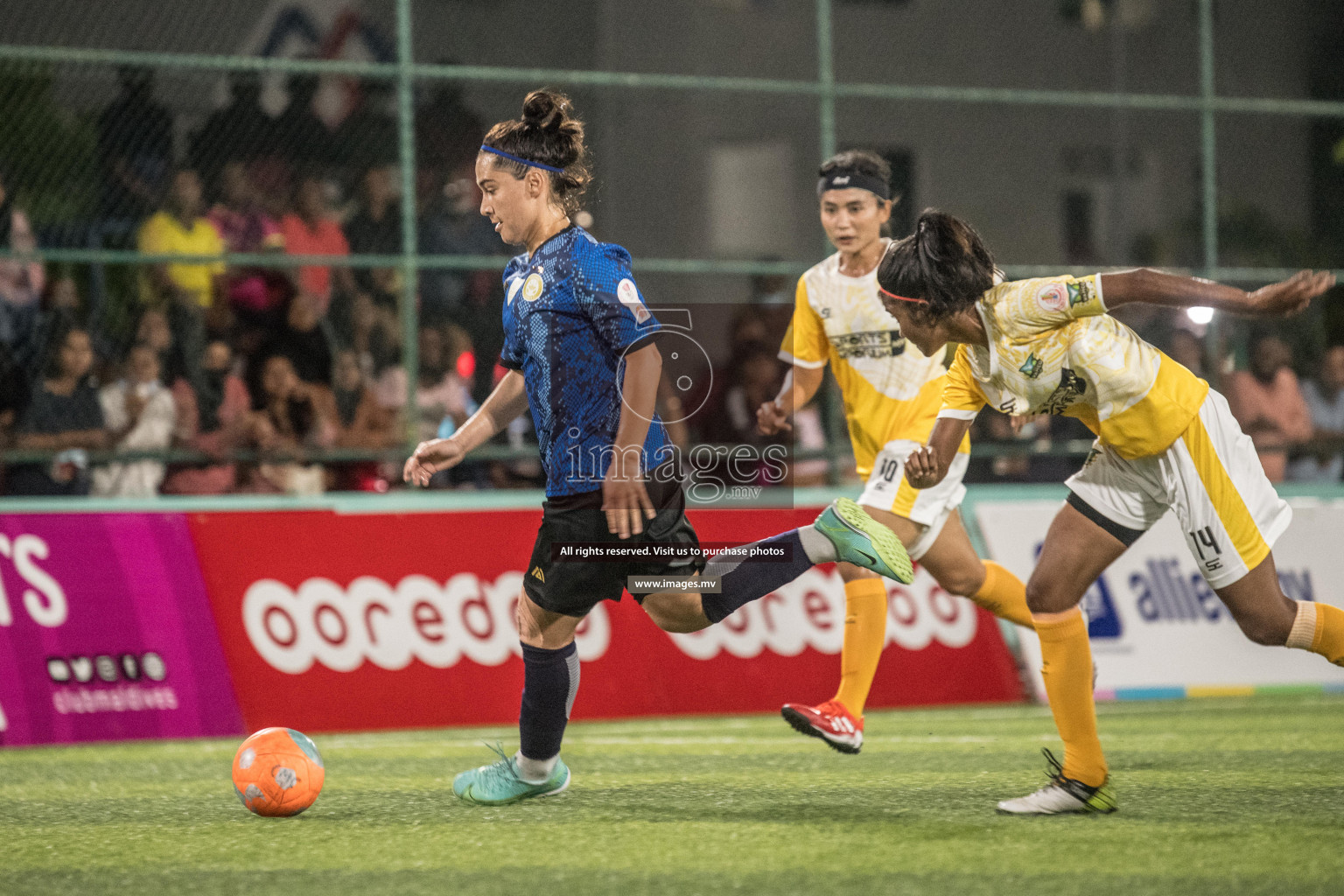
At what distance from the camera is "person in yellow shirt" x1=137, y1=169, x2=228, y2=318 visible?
922 centimetres

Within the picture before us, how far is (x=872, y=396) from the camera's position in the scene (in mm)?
6555

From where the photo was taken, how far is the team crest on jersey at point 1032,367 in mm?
4707

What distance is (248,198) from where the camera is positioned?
386 inches

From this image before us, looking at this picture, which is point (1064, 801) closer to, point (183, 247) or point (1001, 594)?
point (1001, 594)

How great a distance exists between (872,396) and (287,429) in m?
4.13

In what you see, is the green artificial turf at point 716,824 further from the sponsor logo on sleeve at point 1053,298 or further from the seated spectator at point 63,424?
the seated spectator at point 63,424

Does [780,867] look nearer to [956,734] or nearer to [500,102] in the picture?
[956,734]

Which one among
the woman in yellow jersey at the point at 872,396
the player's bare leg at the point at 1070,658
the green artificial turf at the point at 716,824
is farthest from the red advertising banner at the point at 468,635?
the player's bare leg at the point at 1070,658

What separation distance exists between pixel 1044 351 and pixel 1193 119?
2297 centimetres

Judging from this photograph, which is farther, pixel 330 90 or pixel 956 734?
pixel 330 90

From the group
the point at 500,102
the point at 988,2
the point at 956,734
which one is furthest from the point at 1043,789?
the point at 988,2

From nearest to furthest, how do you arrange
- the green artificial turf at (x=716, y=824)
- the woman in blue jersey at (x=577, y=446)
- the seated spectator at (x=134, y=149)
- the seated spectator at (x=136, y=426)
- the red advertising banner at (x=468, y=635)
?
the green artificial turf at (x=716, y=824) → the woman in blue jersey at (x=577, y=446) → the red advertising banner at (x=468, y=635) → the seated spectator at (x=136, y=426) → the seated spectator at (x=134, y=149)

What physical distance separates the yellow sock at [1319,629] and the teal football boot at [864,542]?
1181mm

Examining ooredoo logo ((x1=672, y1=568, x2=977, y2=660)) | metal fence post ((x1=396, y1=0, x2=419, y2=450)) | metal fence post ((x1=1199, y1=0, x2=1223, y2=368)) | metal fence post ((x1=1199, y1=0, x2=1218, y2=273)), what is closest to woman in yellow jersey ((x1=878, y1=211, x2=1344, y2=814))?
ooredoo logo ((x1=672, y1=568, x2=977, y2=660))
